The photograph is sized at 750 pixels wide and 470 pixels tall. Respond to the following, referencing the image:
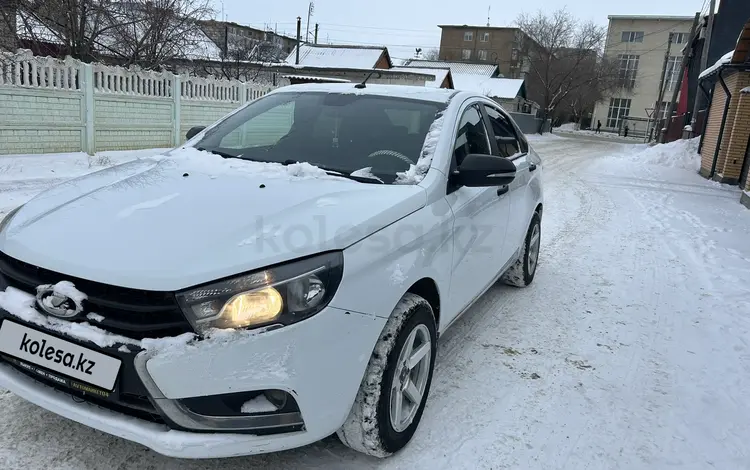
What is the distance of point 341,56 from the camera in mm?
35656

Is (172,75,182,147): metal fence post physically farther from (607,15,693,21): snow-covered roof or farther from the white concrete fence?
(607,15,693,21): snow-covered roof

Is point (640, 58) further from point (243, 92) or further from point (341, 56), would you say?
point (243, 92)

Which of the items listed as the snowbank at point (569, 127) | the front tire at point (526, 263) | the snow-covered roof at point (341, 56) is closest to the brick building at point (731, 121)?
the front tire at point (526, 263)

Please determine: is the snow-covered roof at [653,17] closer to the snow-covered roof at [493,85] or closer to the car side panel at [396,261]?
the snow-covered roof at [493,85]

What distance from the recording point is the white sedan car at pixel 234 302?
185 centimetres

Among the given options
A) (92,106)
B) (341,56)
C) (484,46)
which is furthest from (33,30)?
(484,46)

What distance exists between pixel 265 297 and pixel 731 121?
1574 centimetres

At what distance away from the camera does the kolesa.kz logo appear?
1.91 metres

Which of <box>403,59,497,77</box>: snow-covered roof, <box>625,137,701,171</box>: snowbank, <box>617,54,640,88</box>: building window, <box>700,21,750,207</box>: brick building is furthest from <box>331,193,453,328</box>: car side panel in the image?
<box>617,54,640,88</box>: building window

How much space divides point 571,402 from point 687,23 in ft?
240

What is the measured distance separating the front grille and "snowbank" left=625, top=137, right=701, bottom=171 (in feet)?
61.9

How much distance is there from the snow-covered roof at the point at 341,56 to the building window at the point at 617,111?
130ft

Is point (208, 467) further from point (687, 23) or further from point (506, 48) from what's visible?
point (506, 48)

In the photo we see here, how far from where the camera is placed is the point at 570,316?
14.4ft
